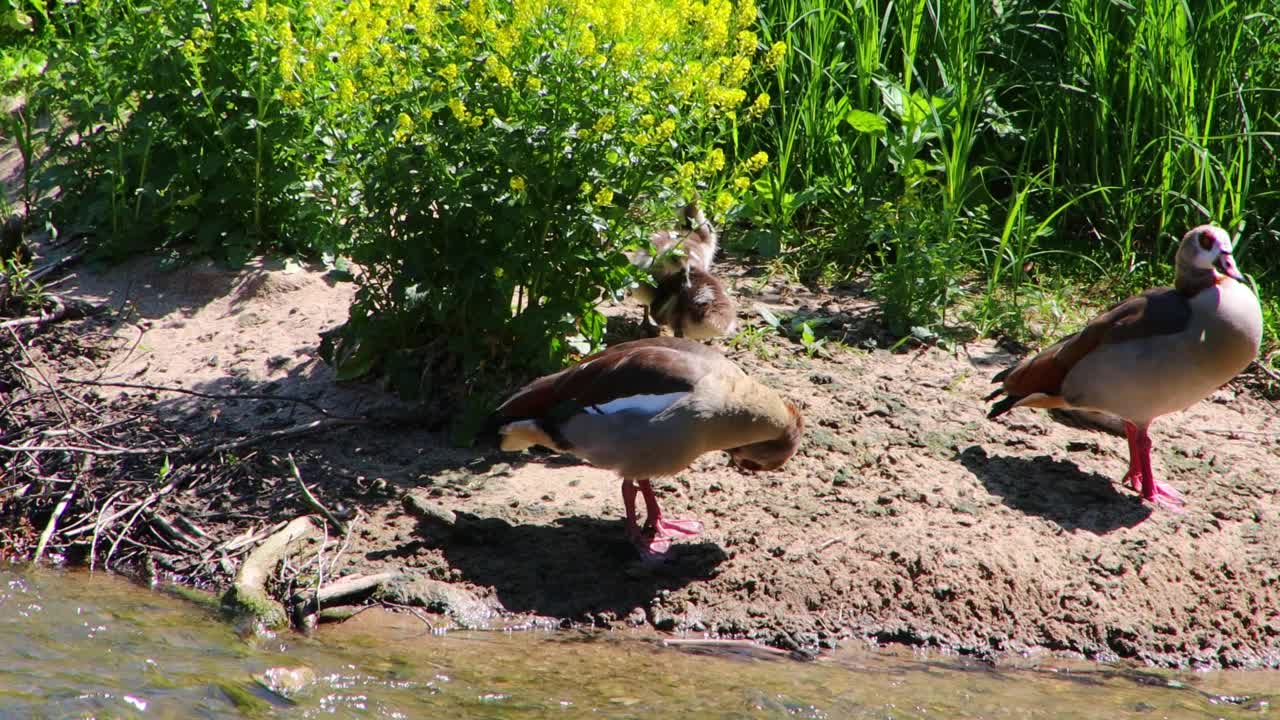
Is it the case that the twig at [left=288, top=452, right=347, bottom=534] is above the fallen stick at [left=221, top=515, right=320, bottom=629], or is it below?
above

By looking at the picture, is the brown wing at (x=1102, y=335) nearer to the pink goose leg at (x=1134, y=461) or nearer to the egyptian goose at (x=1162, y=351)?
the egyptian goose at (x=1162, y=351)

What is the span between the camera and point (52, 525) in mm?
5301

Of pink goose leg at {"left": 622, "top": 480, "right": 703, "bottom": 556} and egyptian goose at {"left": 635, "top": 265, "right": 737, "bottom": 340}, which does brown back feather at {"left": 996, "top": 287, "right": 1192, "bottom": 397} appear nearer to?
egyptian goose at {"left": 635, "top": 265, "right": 737, "bottom": 340}

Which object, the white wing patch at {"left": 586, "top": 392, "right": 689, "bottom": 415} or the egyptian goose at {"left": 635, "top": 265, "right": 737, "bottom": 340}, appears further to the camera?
the egyptian goose at {"left": 635, "top": 265, "right": 737, "bottom": 340}

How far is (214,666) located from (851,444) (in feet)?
9.67

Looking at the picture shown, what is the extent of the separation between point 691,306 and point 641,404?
1.70 meters

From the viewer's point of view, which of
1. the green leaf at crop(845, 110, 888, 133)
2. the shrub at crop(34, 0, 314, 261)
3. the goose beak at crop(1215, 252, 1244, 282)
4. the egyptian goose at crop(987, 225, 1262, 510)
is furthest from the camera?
the green leaf at crop(845, 110, 888, 133)

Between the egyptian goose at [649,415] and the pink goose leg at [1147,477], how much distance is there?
1.53 meters

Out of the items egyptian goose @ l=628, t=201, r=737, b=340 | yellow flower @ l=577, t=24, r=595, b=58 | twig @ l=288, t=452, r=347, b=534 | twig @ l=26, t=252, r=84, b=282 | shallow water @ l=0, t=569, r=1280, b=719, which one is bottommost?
shallow water @ l=0, t=569, r=1280, b=719

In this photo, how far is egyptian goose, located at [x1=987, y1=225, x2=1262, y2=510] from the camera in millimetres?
5438

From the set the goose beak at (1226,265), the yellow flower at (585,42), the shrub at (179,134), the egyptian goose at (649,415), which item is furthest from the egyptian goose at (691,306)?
the goose beak at (1226,265)

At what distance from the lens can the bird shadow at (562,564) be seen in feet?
16.2

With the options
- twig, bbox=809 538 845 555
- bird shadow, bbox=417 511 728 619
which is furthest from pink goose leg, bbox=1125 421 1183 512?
bird shadow, bbox=417 511 728 619

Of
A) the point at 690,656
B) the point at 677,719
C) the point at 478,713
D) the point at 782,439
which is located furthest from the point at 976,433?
the point at 478,713
